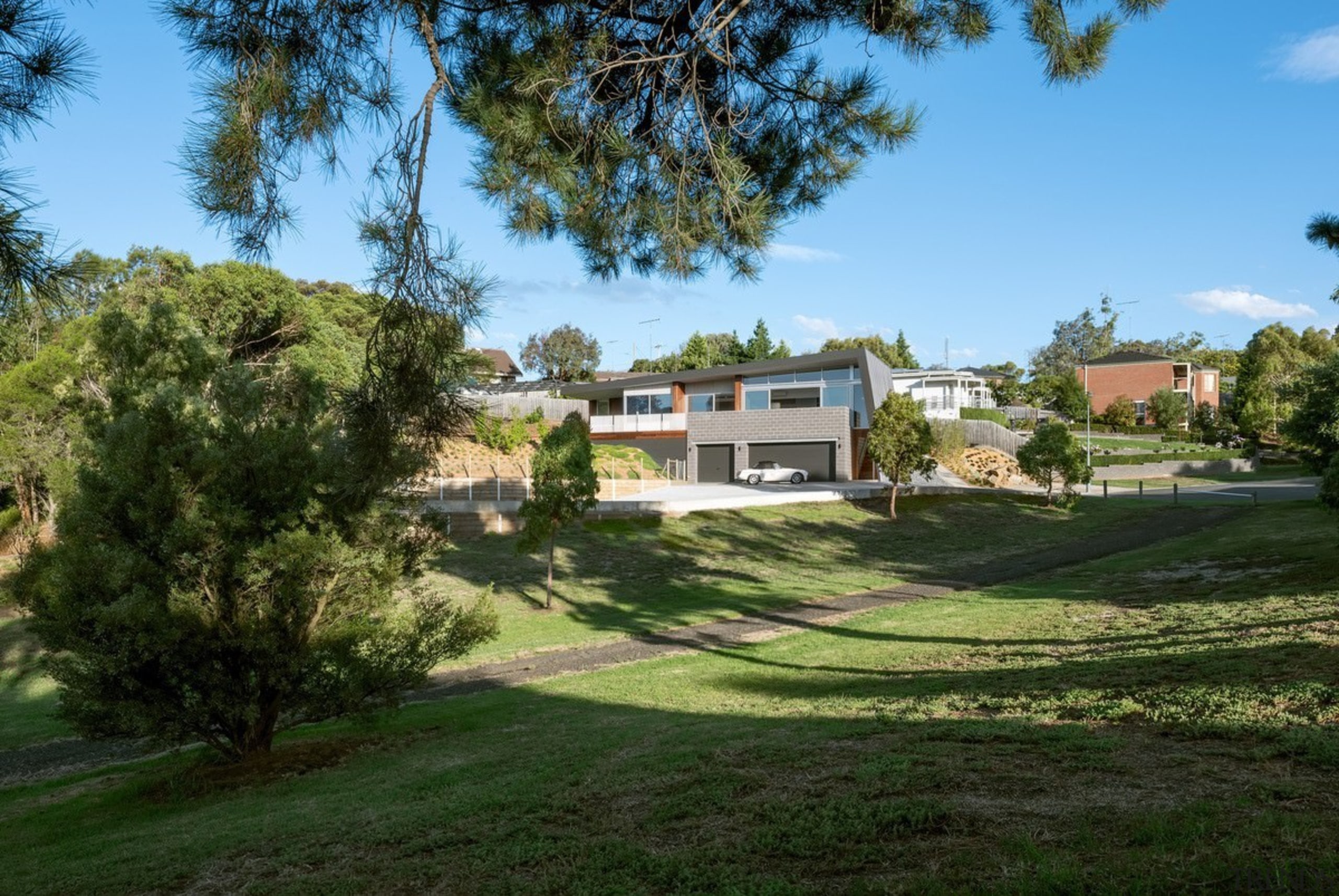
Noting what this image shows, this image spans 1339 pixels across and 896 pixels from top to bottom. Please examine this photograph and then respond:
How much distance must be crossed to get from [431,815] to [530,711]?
5539 millimetres

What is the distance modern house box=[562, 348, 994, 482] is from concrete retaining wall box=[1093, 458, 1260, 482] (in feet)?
33.3

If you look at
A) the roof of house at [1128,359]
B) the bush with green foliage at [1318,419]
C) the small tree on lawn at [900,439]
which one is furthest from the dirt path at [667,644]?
the roof of house at [1128,359]

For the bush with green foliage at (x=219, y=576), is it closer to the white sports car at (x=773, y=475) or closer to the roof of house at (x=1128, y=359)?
the white sports car at (x=773, y=475)

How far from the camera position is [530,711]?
1152 centimetres

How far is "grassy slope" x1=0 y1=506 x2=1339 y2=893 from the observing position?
3.98 meters

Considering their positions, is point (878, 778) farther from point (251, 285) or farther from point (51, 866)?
point (251, 285)

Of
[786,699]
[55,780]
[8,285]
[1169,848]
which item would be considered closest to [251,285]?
[55,780]

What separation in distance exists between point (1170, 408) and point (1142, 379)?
6.43 metres

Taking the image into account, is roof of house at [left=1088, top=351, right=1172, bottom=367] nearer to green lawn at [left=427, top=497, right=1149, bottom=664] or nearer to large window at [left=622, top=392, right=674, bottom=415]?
green lawn at [left=427, top=497, right=1149, bottom=664]

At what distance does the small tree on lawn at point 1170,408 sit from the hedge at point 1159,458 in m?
16.3

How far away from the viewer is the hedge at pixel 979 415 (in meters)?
54.8

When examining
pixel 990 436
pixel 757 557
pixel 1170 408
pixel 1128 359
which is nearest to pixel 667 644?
pixel 757 557

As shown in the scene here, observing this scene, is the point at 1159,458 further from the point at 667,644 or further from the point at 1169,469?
the point at 667,644

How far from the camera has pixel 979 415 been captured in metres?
56.1
